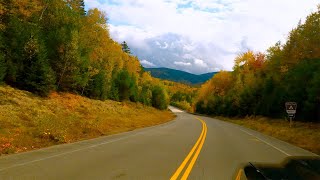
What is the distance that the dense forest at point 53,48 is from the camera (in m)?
37.0

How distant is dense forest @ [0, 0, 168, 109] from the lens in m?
37.0

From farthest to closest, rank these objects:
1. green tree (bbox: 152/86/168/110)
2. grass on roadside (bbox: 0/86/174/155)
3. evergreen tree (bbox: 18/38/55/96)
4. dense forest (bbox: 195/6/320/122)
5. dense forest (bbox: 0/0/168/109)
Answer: green tree (bbox: 152/86/168/110)
dense forest (bbox: 195/6/320/122)
evergreen tree (bbox: 18/38/55/96)
dense forest (bbox: 0/0/168/109)
grass on roadside (bbox: 0/86/174/155)

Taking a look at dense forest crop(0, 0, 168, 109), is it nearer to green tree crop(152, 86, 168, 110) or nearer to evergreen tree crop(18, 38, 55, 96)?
evergreen tree crop(18, 38, 55, 96)

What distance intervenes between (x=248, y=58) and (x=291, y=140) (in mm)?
63575

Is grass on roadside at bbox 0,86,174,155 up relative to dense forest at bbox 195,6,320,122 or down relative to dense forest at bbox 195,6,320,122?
down

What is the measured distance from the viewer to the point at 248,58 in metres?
89.5

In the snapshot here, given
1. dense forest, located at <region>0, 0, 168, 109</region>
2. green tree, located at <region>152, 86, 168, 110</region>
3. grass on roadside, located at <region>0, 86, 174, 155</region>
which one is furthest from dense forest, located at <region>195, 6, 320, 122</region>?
green tree, located at <region>152, 86, 168, 110</region>

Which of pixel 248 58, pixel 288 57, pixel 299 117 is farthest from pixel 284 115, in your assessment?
pixel 248 58

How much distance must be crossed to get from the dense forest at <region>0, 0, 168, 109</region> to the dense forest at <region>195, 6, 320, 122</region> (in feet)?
90.5

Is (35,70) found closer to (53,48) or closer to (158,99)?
(53,48)

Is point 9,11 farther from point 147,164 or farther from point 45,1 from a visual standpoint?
point 147,164

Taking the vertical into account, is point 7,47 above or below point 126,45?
below

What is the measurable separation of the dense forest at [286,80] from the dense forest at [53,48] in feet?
90.5

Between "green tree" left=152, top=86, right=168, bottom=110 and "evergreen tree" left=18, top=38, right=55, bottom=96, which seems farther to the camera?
"green tree" left=152, top=86, right=168, bottom=110
